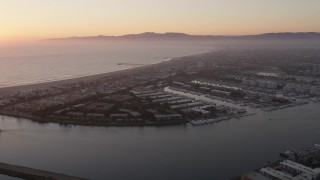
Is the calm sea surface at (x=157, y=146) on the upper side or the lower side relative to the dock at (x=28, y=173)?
lower

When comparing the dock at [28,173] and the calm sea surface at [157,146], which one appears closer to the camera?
the dock at [28,173]

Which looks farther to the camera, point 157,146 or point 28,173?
point 157,146

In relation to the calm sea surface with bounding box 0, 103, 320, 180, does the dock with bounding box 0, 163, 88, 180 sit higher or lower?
higher

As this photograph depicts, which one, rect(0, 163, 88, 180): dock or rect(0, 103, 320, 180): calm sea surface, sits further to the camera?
rect(0, 103, 320, 180): calm sea surface
